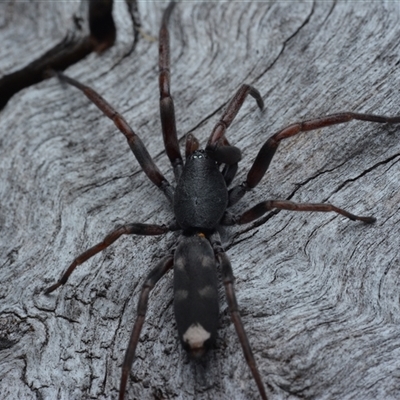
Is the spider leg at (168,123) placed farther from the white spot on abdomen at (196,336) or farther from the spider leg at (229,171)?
the white spot on abdomen at (196,336)

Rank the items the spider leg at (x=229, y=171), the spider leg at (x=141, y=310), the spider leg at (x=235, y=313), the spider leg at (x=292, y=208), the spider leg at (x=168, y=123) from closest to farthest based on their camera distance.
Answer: the spider leg at (x=235, y=313) → the spider leg at (x=141, y=310) → the spider leg at (x=292, y=208) → the spider leg at (x=229, y=171) → the spider leg at (x=168, y=123)

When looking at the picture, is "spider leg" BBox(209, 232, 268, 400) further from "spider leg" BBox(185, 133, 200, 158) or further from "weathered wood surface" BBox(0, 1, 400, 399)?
"spider leg" BBox(185, 133, 200, 158)

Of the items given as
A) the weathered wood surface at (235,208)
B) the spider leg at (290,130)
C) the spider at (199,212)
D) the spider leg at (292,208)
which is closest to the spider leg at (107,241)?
the spider at (199,212)

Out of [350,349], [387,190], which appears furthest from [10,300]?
[387,190]

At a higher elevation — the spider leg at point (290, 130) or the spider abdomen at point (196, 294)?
the spider leg at point (290, 130)

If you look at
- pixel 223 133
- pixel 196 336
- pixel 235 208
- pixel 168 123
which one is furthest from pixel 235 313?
pixel 168 123

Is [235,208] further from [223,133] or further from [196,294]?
[196,294]

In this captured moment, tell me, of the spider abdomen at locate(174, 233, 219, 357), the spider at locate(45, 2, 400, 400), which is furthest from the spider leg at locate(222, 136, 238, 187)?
the spider abdomen at locate(174, 233, 219, 357)
